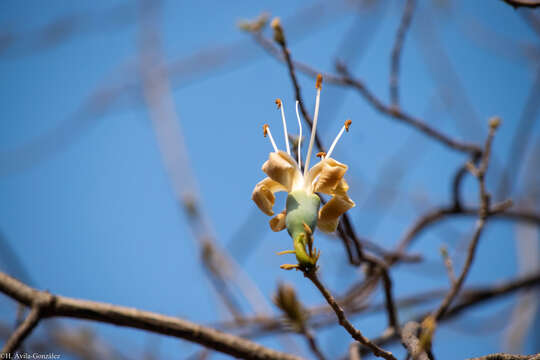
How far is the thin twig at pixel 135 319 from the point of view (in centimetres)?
103

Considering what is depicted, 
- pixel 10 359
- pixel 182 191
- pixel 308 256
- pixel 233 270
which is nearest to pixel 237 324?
pixel 233 270

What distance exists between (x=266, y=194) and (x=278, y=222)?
0.07 metres

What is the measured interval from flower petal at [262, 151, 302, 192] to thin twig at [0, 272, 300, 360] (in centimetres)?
42

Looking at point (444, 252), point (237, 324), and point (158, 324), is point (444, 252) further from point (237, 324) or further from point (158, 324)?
point (237, 324)

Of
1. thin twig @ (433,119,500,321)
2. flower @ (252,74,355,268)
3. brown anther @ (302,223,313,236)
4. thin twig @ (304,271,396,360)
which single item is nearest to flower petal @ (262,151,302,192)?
flower @ (252,74,355,268)

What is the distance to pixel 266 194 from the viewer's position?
1.08 m

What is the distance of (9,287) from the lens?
1028 mm

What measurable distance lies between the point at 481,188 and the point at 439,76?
2.34 meters

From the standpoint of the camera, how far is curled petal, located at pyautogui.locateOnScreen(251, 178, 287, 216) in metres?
1.05

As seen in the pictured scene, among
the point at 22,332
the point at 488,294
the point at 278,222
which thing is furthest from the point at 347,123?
the point at 488,294

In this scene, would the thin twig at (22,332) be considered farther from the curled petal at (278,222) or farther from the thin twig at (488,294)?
the thin twig at (488,294)

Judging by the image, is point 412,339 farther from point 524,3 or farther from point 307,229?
point 524,3

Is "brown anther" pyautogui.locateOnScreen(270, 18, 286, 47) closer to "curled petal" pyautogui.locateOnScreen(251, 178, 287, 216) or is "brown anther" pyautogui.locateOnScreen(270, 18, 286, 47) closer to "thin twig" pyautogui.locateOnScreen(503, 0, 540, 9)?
"curled petal" pyautogui.locateOnScreen(251, 178, 287, 216)

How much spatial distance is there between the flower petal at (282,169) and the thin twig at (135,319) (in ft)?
1.37
